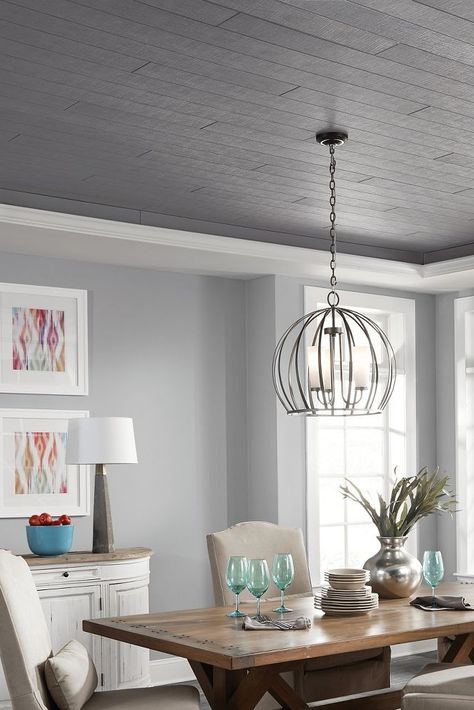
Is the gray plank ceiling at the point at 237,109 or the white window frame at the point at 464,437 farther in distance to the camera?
the white window frame at the point at 464,437

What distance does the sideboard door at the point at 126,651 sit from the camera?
4.89 metres

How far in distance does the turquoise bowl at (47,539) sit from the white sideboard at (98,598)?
0.15ft

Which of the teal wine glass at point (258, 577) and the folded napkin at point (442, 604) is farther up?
the teal wine glass at point (258, 577)

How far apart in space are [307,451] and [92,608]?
1.72m

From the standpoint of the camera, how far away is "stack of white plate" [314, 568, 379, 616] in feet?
12.4

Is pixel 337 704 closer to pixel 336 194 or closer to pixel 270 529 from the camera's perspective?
pixel 270 529

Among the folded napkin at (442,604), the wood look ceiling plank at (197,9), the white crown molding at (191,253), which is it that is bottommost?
the folded napkin at (442,604)

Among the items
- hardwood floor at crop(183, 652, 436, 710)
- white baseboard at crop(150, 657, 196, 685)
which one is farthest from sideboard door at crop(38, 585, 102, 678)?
hardwood floor at crop(183, 652, 436, 710)

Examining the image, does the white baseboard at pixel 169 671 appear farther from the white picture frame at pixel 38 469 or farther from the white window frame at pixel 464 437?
the white window frame at pixel 464 437

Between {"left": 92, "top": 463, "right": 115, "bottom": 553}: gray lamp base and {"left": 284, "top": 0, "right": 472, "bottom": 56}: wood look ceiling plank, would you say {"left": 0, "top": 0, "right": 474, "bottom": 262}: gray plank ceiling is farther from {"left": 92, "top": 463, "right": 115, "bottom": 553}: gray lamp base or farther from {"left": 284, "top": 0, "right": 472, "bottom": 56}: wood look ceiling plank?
{"left": 92, "top": 463, "right": 115, "bottom": 553}: gray lamp base

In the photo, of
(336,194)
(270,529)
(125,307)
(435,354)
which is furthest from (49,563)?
(435,354)

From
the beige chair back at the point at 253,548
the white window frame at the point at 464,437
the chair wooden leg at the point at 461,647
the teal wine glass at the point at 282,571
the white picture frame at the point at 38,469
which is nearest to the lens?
the teal wine glass at the point at 282,571

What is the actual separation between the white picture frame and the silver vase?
1.80 metres

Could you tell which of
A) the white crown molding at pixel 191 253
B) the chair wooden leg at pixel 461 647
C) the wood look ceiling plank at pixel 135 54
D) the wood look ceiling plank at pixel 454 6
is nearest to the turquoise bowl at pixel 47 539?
the white crown molding at pixel 191 253
